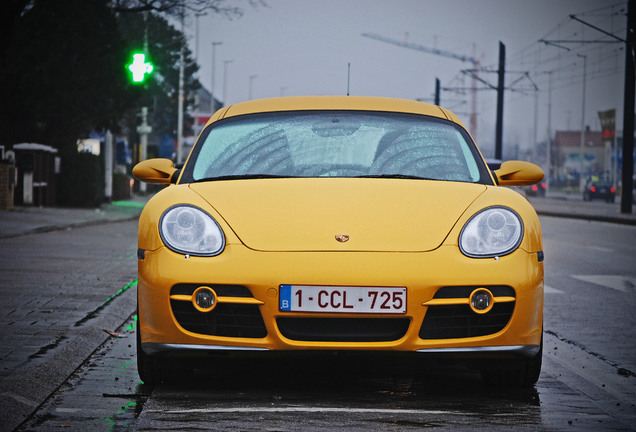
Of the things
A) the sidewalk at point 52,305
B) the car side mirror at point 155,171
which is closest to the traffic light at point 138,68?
the sidewalk at point 52,305

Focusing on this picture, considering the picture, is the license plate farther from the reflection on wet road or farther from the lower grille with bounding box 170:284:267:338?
the reflection on wet road

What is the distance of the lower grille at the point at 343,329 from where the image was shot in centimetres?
467

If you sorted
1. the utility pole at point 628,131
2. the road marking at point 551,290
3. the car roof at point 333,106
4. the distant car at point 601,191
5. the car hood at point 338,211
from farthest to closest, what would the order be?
1. the distant car at point 601,191
2. the utility pole at point 628,131
3. the road marking at point 551,290
4. the car roof at point 333,106
5. the car hood at point 338,211

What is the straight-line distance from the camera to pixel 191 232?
4820mm

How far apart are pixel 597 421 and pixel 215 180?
2.11m

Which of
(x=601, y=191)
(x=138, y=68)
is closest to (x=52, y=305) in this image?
(x=138, y=68)

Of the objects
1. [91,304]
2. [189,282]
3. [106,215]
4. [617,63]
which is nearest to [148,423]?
[189,282]

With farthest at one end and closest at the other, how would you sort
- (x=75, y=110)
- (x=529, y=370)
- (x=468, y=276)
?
(x=75, y=110)
(x=529, y=370)
(x=468, y=276)

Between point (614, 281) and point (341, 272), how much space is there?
26.4 feet

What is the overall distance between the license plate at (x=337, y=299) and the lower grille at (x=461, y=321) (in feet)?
0.62

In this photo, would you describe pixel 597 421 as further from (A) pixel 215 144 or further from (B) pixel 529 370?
(A) pixel 215 144

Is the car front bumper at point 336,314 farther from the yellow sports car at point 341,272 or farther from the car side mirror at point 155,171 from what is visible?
the car side mirror at point 155,171

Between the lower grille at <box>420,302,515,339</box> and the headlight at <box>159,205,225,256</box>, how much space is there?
37.9 inches

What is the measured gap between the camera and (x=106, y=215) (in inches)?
1070
